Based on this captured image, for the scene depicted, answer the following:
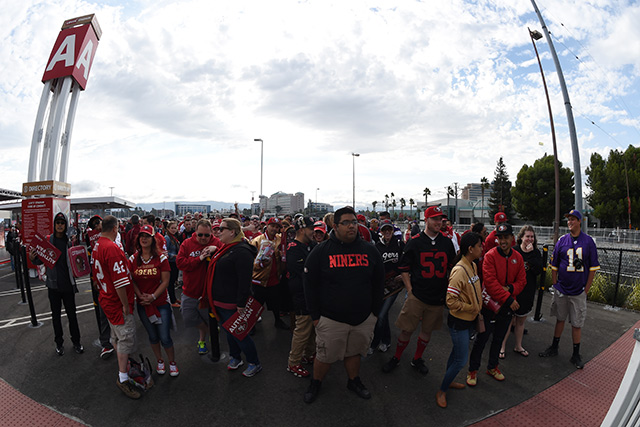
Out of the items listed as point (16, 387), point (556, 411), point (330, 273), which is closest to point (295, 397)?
point (330, 273)

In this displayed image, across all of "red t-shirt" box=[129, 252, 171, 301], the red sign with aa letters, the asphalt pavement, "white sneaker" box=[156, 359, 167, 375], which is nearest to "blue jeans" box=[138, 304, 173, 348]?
"red t-shirt" box=[129, 252, 171, 301]

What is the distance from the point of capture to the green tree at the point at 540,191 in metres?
38.1

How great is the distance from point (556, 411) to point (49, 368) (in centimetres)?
571

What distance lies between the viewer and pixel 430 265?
371cm

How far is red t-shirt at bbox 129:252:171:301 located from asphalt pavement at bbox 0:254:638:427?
111cm

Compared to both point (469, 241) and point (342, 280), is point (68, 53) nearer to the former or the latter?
point (342, 280)

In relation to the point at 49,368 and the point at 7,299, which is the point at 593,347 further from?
the point at 7,299

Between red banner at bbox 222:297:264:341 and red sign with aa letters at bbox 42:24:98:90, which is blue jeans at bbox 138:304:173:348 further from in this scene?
red sign with aa letters at bbox 42:24:98:90

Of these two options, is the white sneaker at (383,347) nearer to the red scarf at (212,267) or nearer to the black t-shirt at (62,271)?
the red scarf at (212,267)

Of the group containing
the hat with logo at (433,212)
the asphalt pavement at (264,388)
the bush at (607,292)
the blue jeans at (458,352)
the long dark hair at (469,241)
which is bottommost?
the asphalt pavement at (264,388)

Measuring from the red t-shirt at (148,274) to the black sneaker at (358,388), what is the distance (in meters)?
2.33

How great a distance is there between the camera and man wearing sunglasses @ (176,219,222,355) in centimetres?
399

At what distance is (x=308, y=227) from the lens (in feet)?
13.6

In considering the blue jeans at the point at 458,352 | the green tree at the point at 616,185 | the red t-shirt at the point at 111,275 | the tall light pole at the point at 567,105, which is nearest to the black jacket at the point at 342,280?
the blue jeans at the point at 458,352
